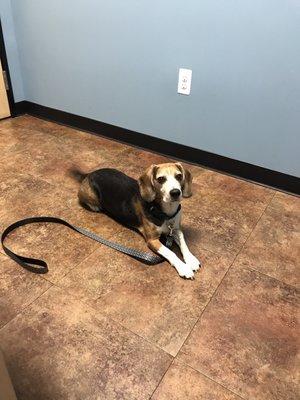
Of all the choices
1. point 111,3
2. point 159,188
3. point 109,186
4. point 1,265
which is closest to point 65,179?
point 109,186

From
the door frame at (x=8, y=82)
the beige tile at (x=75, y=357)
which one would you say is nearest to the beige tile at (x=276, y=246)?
the beige tile at (x=75, y=357)

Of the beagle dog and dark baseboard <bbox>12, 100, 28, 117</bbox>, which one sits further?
dark baseboard <bbox>12, 100, 28, 117</bbox>

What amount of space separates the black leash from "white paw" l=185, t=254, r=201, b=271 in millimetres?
123

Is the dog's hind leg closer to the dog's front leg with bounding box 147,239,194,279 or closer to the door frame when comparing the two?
the dog's front leg with bounding box 147,239,194,279

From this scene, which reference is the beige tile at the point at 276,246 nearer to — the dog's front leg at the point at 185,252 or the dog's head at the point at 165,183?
the dog's front leg at the point at 185,252

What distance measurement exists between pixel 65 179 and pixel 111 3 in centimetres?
127

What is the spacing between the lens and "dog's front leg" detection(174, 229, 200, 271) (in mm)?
1561

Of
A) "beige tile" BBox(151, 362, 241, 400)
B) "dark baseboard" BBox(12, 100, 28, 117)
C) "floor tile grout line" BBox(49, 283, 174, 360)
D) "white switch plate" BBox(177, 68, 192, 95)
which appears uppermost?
"white switch plate" BBox(177, 68, 192, 95)

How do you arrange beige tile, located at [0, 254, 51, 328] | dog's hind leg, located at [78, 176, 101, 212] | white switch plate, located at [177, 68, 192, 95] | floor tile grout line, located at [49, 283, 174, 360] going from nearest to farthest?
floor tile grout line, located at [49, 283, 174, 360], beige tile, located at [0, 254, 51, 328], dog's hind leg, located at [78, 176, 101, 212], white switch plate, located at [177, 68, 192, 95]

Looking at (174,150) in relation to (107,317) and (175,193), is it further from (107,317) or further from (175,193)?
(107,317)

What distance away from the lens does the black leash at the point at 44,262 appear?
1.53m

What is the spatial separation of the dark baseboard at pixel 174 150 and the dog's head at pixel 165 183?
3.01 feet

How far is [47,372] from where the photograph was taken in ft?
3.71

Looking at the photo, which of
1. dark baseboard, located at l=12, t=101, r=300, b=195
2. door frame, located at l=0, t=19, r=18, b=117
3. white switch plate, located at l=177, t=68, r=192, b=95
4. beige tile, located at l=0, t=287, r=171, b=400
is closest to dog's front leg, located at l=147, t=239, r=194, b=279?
beige tile, located at l=0, t=287, r=171, b=400
